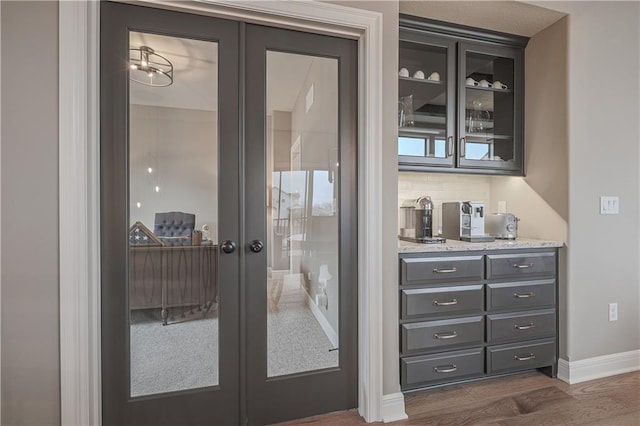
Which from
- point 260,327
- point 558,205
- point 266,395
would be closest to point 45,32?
point 260,327

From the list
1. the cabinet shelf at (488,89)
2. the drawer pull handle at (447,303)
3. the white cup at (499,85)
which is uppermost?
the white cup at (499,85)

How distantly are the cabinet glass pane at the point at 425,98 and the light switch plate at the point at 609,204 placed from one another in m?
1.14

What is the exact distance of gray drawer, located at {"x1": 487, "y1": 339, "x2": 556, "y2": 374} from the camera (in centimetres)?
211

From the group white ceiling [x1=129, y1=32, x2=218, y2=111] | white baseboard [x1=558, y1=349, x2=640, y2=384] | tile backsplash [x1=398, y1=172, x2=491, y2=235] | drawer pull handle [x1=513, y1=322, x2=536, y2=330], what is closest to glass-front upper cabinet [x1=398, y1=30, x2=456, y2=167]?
tile backsplash [x1=398, y1=172, x2=491, y2=235]

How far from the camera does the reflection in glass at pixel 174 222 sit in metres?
1.59

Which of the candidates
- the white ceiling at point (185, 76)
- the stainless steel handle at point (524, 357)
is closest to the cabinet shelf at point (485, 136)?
the stainless steel handle at point (524, 357)

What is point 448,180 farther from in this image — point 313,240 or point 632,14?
point 632,14

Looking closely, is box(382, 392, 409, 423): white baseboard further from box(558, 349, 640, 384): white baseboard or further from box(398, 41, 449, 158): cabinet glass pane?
box(398, 41, 449, 158): cabinet glass pane

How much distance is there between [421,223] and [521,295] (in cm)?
81

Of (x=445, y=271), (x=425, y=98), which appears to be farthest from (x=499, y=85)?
(x=445, y=271)

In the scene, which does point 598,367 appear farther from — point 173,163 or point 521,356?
point 173,163

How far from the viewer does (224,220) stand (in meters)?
1.67

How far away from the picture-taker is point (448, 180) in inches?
107

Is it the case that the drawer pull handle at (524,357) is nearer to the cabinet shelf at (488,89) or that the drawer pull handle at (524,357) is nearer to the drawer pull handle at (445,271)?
the drawer pull handle at (445,271)
